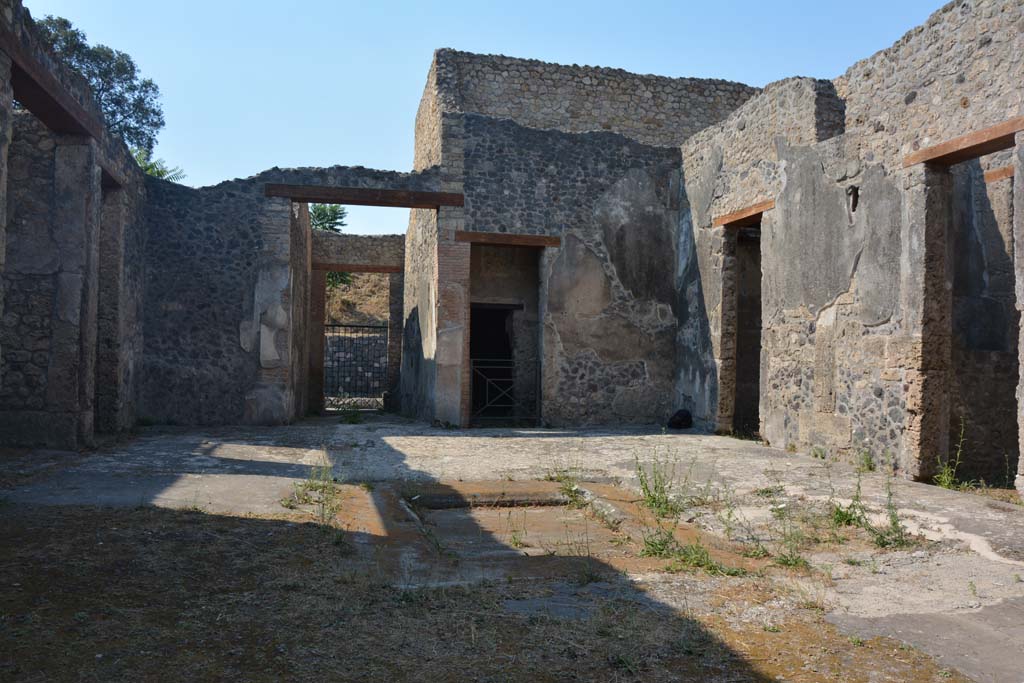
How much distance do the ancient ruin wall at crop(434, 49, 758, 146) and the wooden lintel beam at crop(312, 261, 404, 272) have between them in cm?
397

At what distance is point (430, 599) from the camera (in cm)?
340

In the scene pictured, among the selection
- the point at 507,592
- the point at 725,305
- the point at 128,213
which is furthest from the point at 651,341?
the point at 507,592

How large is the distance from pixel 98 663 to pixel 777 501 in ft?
15.0

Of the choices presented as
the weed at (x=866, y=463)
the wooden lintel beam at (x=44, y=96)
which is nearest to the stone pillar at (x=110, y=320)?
the wooden lintel beam at (x=44, y=96)

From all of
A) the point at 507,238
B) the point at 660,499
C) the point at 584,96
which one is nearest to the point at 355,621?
the point at 660,499

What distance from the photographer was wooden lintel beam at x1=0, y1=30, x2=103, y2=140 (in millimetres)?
6295

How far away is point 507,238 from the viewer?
11609 mm

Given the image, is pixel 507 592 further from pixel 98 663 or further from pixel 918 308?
pixel 918 308

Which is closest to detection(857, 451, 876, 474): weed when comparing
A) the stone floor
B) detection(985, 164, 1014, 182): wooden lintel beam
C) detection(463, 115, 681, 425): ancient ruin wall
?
the stone floor

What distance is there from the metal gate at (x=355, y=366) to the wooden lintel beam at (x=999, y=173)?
1590 centimetres

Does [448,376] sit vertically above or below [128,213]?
below

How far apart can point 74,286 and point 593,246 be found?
272 inches

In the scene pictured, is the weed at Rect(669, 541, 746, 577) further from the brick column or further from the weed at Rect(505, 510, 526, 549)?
the brick column

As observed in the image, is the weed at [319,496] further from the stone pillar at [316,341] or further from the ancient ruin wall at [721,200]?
the stone pillar at [316,341]
